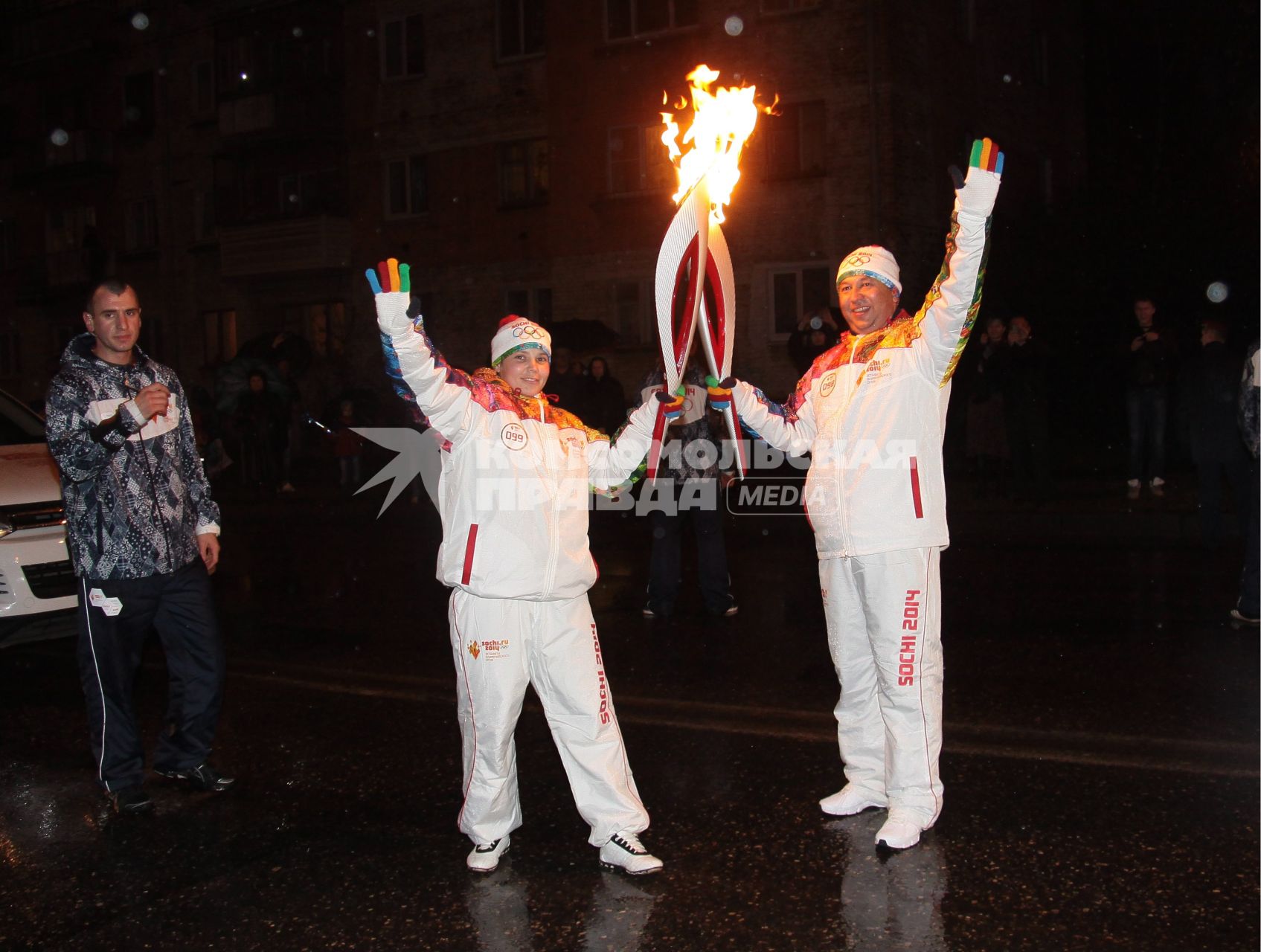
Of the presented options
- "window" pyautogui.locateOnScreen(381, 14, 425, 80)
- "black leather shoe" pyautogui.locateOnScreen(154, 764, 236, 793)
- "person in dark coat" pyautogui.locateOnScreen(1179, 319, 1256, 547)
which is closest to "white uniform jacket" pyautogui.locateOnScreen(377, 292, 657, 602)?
"black leather shoe" pyautogui.locateOnScreen(154, 764, 236, 793)

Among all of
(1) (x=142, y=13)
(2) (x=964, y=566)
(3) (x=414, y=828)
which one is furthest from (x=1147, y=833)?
(1) (x=142, y=13)

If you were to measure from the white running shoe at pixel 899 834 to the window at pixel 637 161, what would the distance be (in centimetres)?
2030

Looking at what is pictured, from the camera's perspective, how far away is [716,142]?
4703 mm

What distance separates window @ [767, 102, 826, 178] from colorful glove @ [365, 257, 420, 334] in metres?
19.2

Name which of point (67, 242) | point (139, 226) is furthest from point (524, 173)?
point (67, 242)

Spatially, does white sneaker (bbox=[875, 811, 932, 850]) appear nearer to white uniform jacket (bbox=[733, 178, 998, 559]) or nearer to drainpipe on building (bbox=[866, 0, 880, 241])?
white uniform jacket (bbox=[733, 178, 998, 559])

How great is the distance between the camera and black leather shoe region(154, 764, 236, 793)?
515 cm

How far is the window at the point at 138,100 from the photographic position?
106ft

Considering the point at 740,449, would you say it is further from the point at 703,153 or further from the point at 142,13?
the point at 142,13

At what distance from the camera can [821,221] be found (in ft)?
73.1

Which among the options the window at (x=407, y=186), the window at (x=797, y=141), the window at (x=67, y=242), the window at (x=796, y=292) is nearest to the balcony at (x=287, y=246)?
the window at (x=407, y=186)

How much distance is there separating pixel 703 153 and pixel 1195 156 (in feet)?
68.7

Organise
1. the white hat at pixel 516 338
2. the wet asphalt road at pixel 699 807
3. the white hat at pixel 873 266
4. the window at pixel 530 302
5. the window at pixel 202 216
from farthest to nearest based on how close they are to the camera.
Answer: the window at pixel 202 216
the window at pixel 530 302
the white hat at pixel 873 266
the white hat at pixel 516 338
the wet asphalt road at pixel 699 807

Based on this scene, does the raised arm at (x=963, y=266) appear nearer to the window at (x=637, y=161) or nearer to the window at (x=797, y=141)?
the window at (x=797, y=141)
